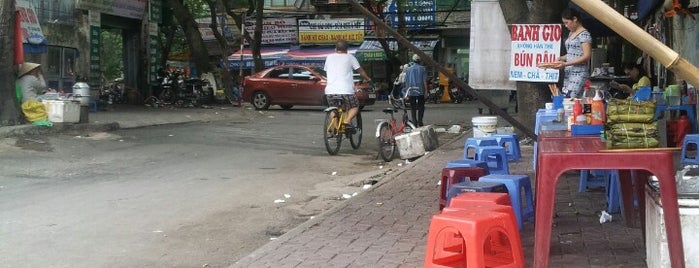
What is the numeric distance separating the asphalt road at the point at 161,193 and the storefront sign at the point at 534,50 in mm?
2166

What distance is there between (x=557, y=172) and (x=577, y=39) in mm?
4110

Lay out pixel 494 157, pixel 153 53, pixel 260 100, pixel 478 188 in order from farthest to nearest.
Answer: pixel 153 53
pixel 260 100
pixel 494 157
pixel 478 188

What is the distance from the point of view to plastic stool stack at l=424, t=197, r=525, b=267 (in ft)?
12.5

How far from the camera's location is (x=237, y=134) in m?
14.7

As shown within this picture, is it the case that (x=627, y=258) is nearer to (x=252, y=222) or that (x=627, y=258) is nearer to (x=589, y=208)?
(x=589, y=208)

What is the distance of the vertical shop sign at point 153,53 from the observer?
83.7 ft

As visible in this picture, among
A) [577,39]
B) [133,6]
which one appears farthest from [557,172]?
[133,6]

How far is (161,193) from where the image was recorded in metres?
8.04

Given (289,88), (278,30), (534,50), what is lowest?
(289,88)

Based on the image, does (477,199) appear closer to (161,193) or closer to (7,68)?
(161,193)

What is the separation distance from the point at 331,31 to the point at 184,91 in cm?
1234

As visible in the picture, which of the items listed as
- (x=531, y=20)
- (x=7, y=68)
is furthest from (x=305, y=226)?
(x=7, y=68)

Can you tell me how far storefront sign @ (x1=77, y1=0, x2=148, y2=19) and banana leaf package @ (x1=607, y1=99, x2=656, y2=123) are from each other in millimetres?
20402

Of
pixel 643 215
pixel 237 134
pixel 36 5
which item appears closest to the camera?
pixel 643 215
